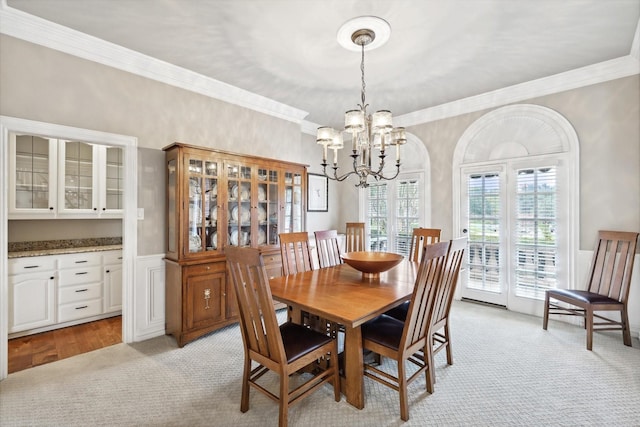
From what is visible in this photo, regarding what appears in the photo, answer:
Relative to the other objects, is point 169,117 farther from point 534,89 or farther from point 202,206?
point 534,89

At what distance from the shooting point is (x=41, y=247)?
351cm

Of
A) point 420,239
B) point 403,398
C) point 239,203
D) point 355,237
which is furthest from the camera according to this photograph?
point 355,237

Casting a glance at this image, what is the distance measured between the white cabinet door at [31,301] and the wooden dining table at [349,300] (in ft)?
8.49

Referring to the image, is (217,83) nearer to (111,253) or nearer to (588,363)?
(111,253)

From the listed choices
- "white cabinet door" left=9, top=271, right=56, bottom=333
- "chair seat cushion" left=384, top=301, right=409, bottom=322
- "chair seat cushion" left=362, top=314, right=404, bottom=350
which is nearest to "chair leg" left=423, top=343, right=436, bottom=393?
"chair seat cushion" left=362, top=314, right=404, bottom=350

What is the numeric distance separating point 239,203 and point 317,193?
2.03 metres

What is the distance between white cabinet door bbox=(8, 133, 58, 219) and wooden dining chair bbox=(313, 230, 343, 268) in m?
3.02

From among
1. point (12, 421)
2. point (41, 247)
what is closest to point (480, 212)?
point (12, 421)

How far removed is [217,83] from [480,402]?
3766mm

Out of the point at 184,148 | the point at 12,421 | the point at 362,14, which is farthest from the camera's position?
the point at 184,148

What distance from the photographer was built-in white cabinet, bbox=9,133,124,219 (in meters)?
3.24

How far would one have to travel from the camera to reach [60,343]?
290 centimetres

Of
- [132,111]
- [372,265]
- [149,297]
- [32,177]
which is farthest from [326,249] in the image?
[32,177]

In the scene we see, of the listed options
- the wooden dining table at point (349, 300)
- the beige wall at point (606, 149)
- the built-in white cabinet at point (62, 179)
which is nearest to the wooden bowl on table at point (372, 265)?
the wooden dining table at point (349, 300)
